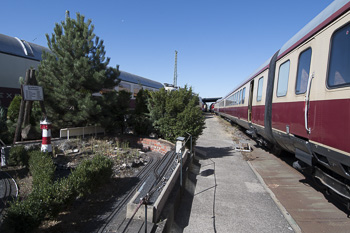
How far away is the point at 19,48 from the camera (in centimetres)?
1052

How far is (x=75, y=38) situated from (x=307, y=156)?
699 centimetres

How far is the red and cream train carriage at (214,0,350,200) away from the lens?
2.94 metres

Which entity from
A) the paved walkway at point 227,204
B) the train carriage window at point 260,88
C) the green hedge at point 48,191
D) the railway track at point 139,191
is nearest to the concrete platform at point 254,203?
the paved walkway at point 227,204

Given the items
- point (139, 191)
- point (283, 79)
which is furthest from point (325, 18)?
point (139, 191)

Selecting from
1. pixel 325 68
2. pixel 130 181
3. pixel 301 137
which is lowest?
pixel 130 181

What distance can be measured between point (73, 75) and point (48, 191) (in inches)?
192

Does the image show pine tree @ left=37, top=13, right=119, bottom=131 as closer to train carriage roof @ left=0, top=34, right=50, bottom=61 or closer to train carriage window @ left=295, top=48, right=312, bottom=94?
train carriage roof @ left=0, top=34, right=50, bottom=61

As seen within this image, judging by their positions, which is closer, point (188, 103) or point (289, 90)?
point (289, 90)

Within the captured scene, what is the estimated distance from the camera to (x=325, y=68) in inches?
133

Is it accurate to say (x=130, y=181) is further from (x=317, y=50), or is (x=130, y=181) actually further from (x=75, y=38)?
(x=75, y=38)

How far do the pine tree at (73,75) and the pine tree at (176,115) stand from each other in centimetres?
188

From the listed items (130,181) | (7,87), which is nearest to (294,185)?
(130,181)

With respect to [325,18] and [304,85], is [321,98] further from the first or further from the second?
[325,18]

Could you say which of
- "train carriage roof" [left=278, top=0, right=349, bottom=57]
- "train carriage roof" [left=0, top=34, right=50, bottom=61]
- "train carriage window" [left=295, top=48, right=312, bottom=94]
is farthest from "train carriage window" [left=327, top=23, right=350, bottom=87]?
"train carriage roof" [left=0, top=34, right=50, bottom=61]
